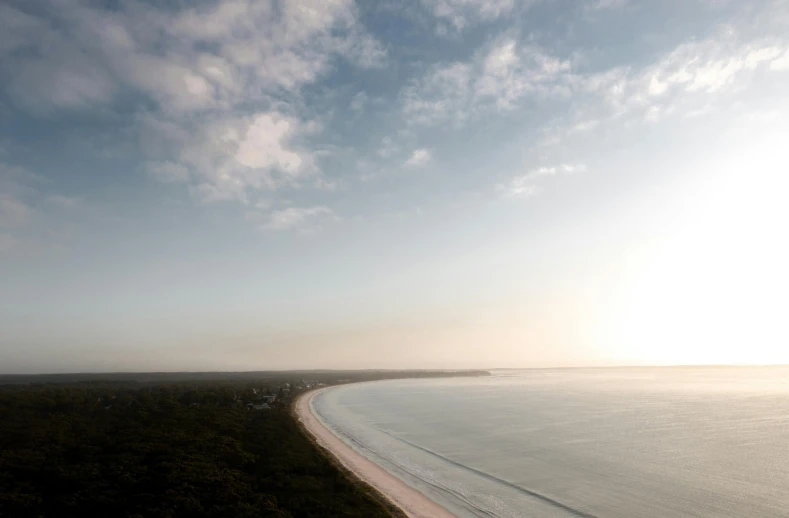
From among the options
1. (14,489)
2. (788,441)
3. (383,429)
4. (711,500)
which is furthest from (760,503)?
(14,489)

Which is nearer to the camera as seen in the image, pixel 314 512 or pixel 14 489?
pixel 314 512

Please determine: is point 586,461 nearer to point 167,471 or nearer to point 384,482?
point 384,482

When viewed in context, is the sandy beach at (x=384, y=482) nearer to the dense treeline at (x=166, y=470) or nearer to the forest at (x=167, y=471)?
the forest at (x=167, y=471)

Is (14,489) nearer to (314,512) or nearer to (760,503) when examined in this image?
(314,512)

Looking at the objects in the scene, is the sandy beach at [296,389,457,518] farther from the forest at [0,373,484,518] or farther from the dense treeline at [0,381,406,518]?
the dense treeline at [0,381,406,518]

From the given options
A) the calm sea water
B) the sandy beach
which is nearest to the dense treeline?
the sandy beach

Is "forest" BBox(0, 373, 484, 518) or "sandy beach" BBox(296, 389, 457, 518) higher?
"forest" BBox(0, 373, 484, 518)
